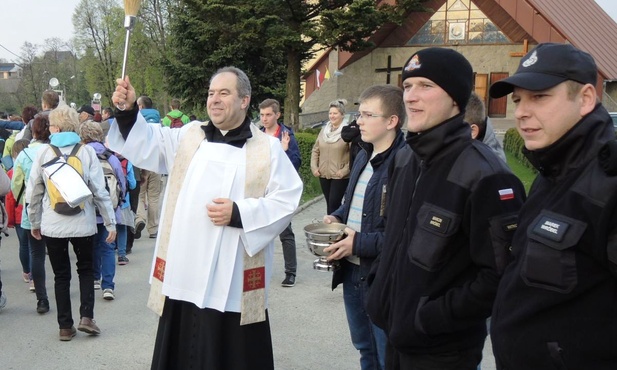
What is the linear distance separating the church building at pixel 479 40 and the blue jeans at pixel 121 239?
23.7 meters

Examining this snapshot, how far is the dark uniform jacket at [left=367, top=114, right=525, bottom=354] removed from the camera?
2322 mm

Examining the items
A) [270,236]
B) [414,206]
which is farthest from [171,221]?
[414,206]

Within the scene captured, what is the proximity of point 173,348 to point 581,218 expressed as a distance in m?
2.71

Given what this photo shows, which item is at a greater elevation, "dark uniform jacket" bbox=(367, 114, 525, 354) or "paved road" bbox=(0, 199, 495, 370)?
"dark uniform jacket" bbox=(367, 114, 525, 354)

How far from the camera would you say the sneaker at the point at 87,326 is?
17.5ft

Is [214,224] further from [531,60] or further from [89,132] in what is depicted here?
[89,132]

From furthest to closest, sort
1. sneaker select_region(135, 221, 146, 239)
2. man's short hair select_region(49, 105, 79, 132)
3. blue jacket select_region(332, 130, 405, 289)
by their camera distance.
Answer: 1. sneaker select_region(135, 221, 146, 239)
2. man's short hair select_region(49, 105, 79, 132)
3. blue jacket select_region(332, 130, 405, 289)

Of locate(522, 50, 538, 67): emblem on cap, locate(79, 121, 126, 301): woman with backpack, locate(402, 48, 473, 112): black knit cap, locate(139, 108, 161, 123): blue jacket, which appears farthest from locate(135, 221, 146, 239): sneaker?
locate(522, 50, 538, 67): emblem on cap

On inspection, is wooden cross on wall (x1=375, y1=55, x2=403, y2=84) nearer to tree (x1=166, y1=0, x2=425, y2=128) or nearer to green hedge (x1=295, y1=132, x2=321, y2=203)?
tree (x1=166, y1=0, x2=425, y2=128)

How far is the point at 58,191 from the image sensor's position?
506 centimetres

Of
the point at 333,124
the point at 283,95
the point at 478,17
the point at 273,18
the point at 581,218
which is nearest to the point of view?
the point at 581,218

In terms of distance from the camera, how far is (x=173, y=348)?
3.74m

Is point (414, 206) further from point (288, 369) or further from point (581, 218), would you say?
point (288, 369)

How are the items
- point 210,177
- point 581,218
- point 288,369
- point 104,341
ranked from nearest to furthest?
point 581,218
point 210,177
point 288,369
point 104,341
